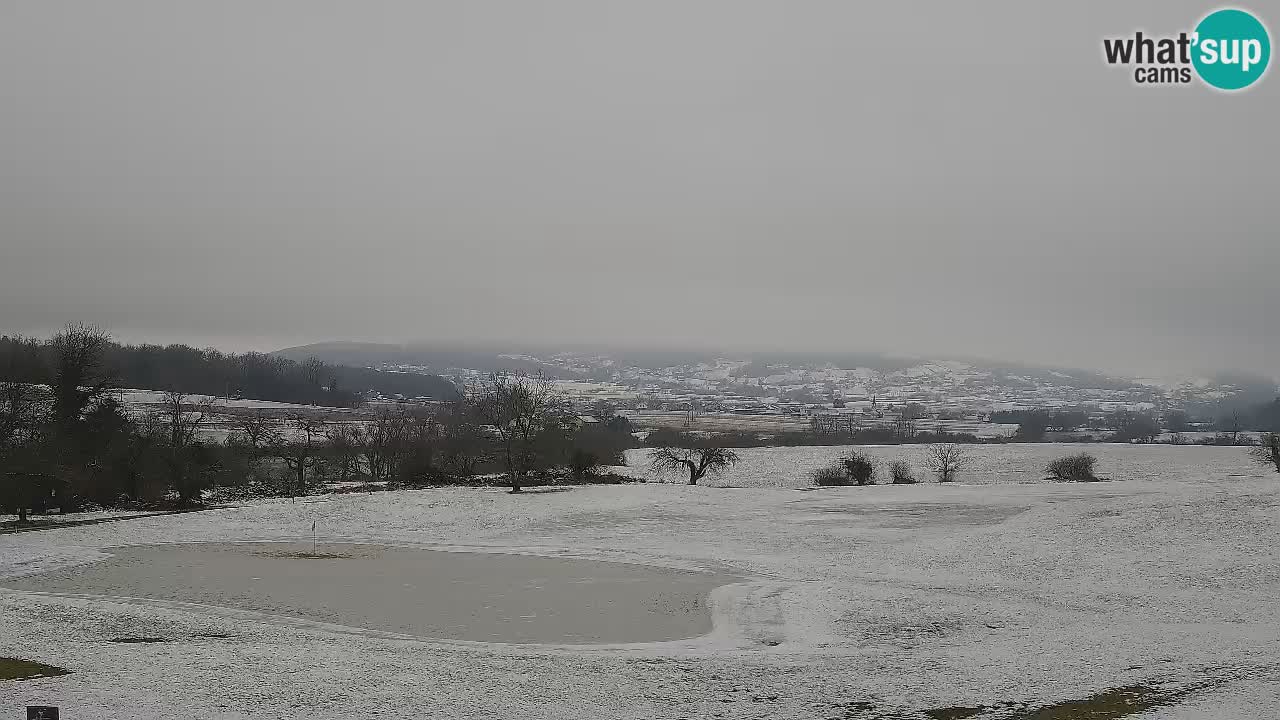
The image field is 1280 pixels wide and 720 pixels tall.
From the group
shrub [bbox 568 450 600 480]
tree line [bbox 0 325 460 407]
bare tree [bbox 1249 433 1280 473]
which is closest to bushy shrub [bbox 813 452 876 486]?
shrub [bbox 568 450 600 480]

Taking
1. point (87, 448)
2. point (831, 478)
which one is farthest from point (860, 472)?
point (87, 448)

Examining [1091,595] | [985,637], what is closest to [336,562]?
[985,637]

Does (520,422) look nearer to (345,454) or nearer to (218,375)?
(345,454)

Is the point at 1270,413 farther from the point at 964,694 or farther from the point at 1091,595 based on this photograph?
the point at 964,694

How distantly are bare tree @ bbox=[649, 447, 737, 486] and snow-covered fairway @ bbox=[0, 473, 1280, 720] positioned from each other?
19.7 metres

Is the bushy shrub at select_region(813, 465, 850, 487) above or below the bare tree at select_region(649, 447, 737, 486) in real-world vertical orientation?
below

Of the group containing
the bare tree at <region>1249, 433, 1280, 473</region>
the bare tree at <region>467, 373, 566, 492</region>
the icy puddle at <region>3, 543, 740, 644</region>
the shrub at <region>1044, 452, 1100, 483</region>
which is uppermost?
the bare tree at <region>467, 373, 566, 492</region>

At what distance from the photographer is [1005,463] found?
7719 cm

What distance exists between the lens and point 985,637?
21391 mm

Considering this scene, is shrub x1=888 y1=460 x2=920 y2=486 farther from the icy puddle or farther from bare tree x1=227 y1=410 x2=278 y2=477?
bare tree x1=227 y1=410 x2=278 y2=477

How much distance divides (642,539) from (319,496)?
21280mm

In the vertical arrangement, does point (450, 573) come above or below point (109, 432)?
below

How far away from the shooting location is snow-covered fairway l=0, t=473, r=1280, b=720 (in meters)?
16.0

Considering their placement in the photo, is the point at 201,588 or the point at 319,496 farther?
the point at 319,496
